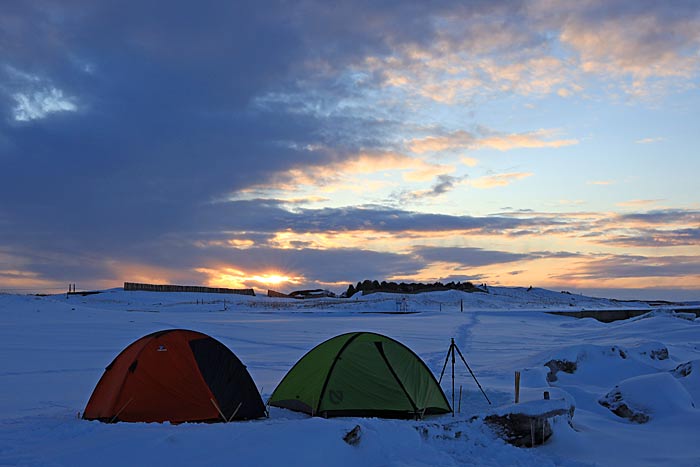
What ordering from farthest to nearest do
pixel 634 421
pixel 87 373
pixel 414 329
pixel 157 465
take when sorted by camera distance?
pixel 414 329
pixel 87 373
pixel 634 421
pixel 157 465

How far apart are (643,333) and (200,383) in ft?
77.5

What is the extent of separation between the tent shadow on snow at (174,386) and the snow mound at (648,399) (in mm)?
7358

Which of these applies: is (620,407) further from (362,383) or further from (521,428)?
(362,383)

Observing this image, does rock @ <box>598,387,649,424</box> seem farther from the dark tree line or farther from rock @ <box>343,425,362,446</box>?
the dark tree line

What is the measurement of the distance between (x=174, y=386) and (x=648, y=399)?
9246 millimetres

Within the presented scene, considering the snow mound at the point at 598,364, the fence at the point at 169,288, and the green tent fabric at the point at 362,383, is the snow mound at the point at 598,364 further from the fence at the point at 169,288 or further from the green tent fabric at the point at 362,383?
the fence at the point at 169,288

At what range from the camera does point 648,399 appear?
479 inches

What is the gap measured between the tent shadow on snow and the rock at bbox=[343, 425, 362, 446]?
2.91 metres

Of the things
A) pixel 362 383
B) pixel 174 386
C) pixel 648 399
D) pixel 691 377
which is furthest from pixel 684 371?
pixel 174 386

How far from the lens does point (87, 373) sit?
1523cm

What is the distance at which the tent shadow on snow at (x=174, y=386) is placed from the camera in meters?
9.90

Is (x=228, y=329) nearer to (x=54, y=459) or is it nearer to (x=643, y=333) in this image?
(x=643, y=333)

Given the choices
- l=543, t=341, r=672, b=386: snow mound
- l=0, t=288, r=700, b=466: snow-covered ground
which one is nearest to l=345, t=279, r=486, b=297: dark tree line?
l=0, t=288, r=700, b=466: snow-covered ground

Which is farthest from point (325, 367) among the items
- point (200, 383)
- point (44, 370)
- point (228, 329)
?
point (228, 329)
